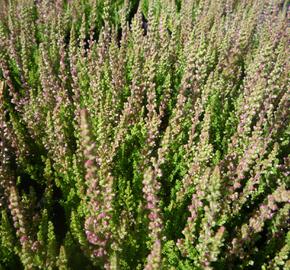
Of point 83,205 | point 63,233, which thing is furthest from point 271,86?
point 63,233

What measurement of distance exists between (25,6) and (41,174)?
2.02m

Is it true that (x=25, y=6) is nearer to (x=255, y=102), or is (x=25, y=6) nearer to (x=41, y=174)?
(x=41, y=174)

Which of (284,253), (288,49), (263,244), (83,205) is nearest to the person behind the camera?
(284,253)

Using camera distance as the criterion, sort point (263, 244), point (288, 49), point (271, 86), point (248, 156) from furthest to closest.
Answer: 1. point (288, 49)
2. point (271, 86)
3. point (263, 244)
4. point (248, 156)

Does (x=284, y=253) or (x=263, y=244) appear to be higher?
(x=263, y=244)

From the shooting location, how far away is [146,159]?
96.1 inches

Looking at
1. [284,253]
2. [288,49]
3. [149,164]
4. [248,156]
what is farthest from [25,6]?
[284,253]

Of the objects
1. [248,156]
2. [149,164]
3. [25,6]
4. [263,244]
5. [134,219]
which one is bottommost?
[263,244]

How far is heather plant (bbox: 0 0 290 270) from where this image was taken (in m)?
1.80

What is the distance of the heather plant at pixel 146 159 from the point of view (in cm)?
180

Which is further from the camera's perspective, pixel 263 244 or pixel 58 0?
pixel 58 0

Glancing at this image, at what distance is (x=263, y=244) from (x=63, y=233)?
1.28 m

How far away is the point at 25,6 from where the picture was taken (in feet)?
12.8

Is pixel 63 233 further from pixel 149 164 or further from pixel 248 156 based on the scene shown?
pixel 248 156
